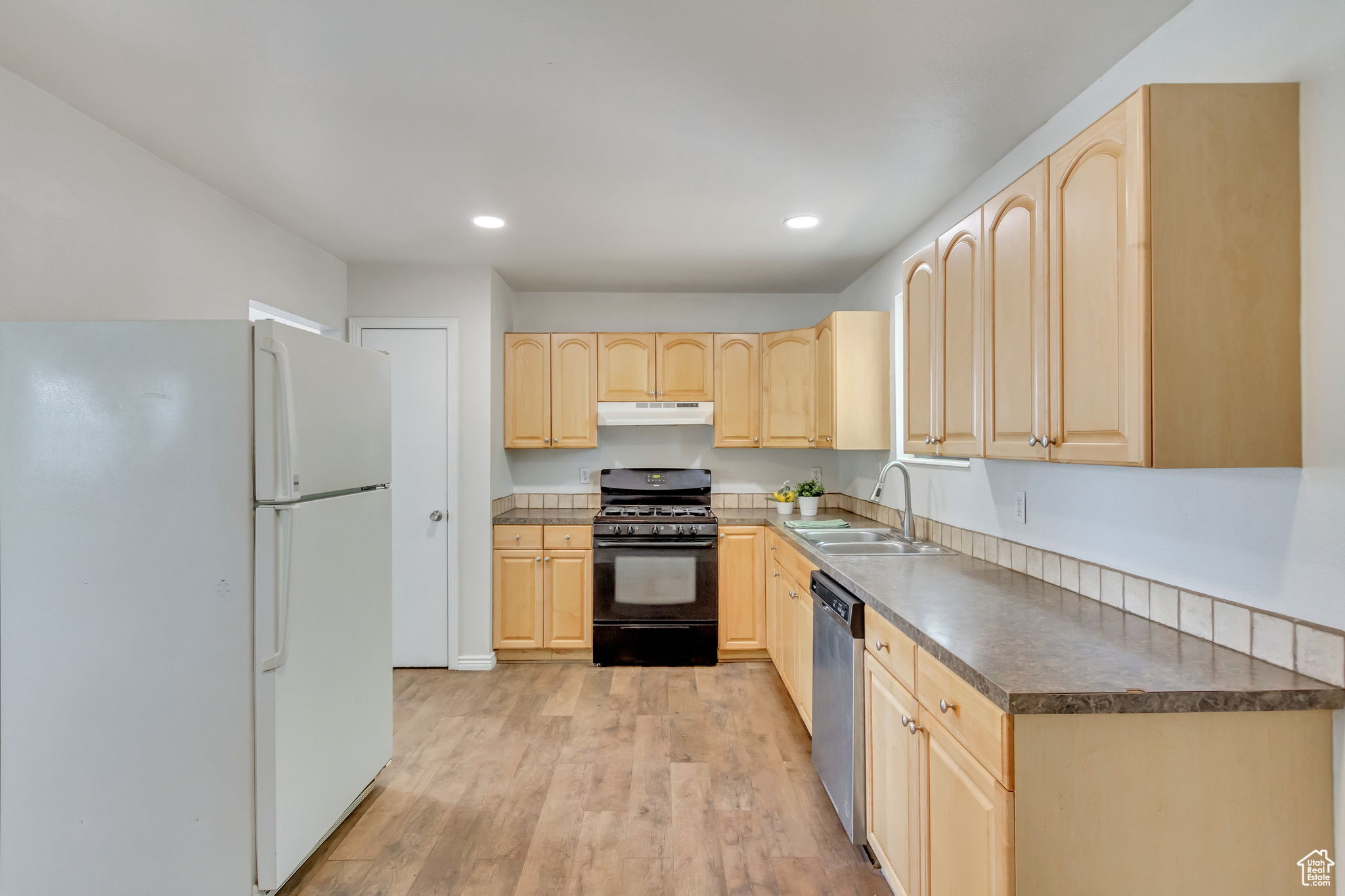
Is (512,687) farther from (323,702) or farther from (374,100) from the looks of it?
(374,100)

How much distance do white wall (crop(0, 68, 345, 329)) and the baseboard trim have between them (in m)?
2.26

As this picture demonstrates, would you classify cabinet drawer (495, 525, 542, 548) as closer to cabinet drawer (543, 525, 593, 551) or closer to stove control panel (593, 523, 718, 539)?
cabinet drawer (543, 525, 593, 551)

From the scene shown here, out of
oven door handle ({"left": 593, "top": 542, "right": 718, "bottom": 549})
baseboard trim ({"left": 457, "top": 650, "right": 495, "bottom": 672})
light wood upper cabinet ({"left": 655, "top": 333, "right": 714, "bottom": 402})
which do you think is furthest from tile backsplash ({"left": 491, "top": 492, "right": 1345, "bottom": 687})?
baseboard trim ({"left": 457, "top": 650, "right": 495, "bottom": 672})

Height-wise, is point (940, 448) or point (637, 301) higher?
point (637, 301)

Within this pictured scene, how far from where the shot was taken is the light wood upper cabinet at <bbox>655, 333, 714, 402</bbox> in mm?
4246

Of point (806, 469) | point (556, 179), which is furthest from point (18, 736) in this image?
point (806, 469)

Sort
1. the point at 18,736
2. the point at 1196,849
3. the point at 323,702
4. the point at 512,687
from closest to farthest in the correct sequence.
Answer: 1. the point at 1196,849
2. the point at 18,736
3. the point at 323,702
4. the point at 512,687

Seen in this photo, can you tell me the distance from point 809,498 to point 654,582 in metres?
1.13

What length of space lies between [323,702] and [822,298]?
13.0 feet

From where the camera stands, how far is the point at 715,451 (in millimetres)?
4566

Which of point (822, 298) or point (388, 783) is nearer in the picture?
point (388, 783)

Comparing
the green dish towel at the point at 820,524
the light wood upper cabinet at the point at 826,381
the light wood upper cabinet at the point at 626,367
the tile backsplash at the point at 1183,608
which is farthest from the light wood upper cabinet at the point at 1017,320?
the light wood upper cabinet at the point at 626,367

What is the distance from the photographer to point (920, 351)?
2.35m

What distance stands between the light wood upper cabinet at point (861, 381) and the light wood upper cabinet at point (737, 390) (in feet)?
2.61
